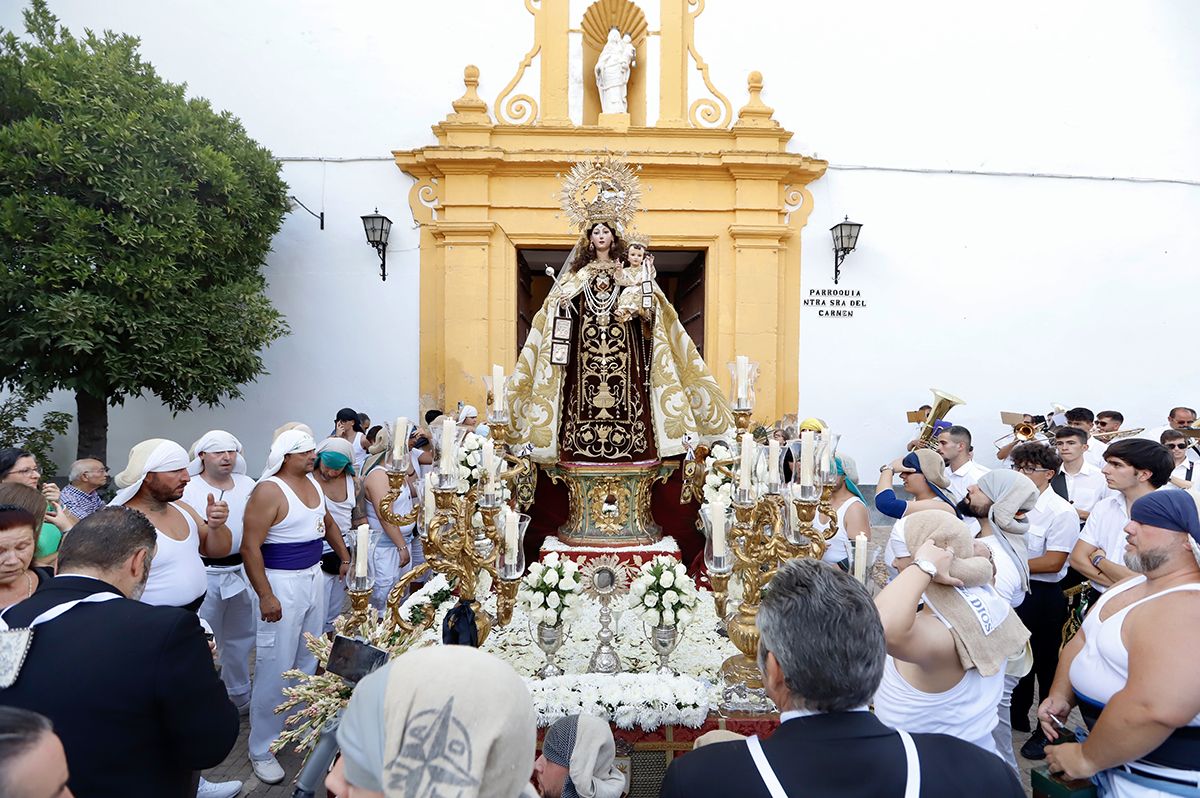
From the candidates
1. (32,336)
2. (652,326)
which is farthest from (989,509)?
(32,336)

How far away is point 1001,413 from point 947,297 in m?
1.64

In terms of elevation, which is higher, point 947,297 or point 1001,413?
point 947,297

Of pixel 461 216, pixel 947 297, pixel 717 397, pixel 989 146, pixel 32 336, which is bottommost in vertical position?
pixel 717 397

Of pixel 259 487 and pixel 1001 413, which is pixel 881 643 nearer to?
pixel 259 487

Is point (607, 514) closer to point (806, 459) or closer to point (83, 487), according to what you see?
point (806, 459)

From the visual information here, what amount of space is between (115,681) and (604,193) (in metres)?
4.10

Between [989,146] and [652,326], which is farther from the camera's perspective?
[989,146]

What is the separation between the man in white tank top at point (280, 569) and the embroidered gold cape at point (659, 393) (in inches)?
61.1

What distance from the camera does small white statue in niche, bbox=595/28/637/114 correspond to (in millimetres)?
8969

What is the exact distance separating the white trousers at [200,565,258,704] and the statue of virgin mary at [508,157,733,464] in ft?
6.57

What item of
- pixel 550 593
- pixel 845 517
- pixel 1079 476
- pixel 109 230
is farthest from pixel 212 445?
pixel 1079 476

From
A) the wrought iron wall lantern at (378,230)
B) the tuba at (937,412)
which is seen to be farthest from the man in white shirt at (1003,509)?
the wrought iron wall lantern at (378,230)

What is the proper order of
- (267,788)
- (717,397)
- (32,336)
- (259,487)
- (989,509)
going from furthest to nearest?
(32,336) → (717,397) → (259,487) → (267,788) → (989,509)

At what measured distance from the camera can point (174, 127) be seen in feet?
23.3
